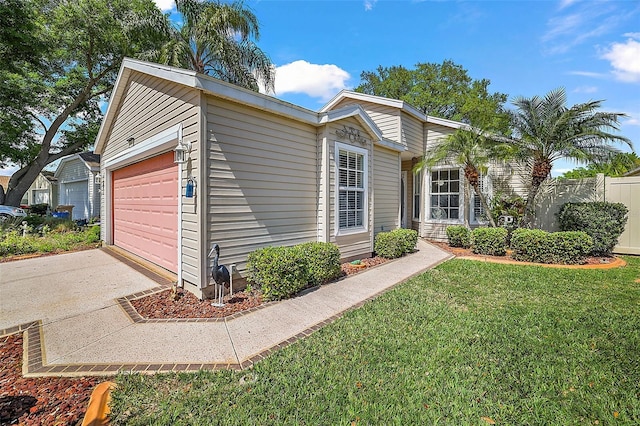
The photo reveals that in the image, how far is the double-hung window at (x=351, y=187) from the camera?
22.2 feet

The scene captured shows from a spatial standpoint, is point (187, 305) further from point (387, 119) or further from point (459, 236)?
point (387, 119)

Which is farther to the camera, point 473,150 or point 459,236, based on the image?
point 459,236

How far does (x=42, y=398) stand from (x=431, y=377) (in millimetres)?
3457

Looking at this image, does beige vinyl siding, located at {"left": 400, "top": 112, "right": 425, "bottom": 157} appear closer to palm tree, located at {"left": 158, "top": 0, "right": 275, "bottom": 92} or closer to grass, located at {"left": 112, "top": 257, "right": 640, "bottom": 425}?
grass, located at {"left": 112, "top": 257, "right": 640, "bottom": 425}

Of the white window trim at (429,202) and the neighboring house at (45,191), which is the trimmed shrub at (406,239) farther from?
the neighboring house at (45,191)

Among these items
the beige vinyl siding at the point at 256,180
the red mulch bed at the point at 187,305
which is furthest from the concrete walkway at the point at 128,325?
the beige vinyl siding at the point at 256,180

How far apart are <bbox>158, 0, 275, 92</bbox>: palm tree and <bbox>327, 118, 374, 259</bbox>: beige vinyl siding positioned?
11.6 m

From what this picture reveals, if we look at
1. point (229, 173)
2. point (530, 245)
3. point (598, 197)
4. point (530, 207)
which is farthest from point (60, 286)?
point (598, 197)

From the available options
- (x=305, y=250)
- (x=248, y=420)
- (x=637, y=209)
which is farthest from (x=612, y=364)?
(x=637, y=209)

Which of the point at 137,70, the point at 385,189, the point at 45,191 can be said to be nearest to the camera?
the point at 137,70

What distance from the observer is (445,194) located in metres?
10.3

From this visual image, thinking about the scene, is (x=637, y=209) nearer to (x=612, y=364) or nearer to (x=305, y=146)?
(x=612, y=364)

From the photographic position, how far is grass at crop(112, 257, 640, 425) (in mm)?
2182

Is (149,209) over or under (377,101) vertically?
under
